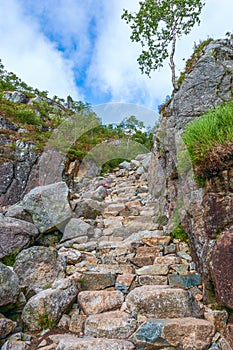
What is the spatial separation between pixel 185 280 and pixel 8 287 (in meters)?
2.86

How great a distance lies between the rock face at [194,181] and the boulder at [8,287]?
2940mm

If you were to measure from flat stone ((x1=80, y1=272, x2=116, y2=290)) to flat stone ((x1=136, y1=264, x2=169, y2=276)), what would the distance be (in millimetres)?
554

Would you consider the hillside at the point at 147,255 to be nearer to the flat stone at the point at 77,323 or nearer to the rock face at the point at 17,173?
Result: the flat stone at the point at 77,323

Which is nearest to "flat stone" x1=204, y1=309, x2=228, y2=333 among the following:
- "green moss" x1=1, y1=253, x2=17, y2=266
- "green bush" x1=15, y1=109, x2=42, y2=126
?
"green moss" x1=1, y1=253, x2=17, y2=266

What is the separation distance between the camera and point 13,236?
A: 19.3 ft

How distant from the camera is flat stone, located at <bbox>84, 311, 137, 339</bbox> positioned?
339 cm

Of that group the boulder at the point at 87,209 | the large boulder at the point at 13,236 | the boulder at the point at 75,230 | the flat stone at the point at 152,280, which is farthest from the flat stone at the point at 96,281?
the boulder at the point at 87,209

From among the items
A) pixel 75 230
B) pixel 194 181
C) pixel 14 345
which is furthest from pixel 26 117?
pixel 14 345

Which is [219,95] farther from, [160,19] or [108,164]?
[108,164]

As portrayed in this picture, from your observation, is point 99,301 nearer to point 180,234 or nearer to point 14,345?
point 14,345

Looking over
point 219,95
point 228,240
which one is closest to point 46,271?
point 228,240

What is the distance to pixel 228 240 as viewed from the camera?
3518mm

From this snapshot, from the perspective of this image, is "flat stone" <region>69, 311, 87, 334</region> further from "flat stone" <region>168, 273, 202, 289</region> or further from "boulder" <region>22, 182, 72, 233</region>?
"boulder" <region>22, 182, 72, 233</region>

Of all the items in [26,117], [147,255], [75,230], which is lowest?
[147,255]
